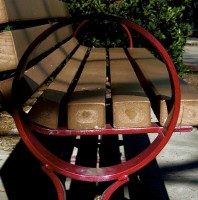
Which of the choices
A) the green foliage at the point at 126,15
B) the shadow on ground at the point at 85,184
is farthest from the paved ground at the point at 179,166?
the green foliage at the point at 126,15

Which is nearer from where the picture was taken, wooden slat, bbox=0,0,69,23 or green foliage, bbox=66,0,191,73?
wooden slat, bbox=0,0,69,23

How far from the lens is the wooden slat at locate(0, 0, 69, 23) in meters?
2.01

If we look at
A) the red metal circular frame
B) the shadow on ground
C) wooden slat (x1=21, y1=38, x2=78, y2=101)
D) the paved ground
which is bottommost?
the paved ground

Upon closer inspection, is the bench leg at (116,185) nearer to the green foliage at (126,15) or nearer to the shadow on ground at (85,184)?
the shadow on ground at (85,184)

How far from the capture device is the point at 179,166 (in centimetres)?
294

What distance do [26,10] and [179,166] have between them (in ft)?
4.61

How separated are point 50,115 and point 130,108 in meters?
0.29

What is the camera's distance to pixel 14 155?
3.12 meters

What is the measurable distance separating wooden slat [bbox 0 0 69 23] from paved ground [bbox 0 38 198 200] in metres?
0.99

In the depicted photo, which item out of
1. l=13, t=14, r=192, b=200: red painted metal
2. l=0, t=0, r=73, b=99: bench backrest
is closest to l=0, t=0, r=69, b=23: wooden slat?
l=0, t=0, r=73, b=99: bench backrest

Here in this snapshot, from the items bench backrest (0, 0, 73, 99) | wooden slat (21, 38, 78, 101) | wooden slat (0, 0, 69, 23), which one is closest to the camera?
wooden slat (21, 38, 78, 101)

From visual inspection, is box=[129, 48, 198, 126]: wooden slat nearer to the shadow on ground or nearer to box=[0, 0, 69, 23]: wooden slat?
the shadow on ground

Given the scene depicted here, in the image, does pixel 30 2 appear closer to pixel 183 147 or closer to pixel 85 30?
pixel 183 147

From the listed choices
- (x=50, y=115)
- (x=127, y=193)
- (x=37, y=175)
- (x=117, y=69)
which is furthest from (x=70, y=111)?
(x=37, y=175)
